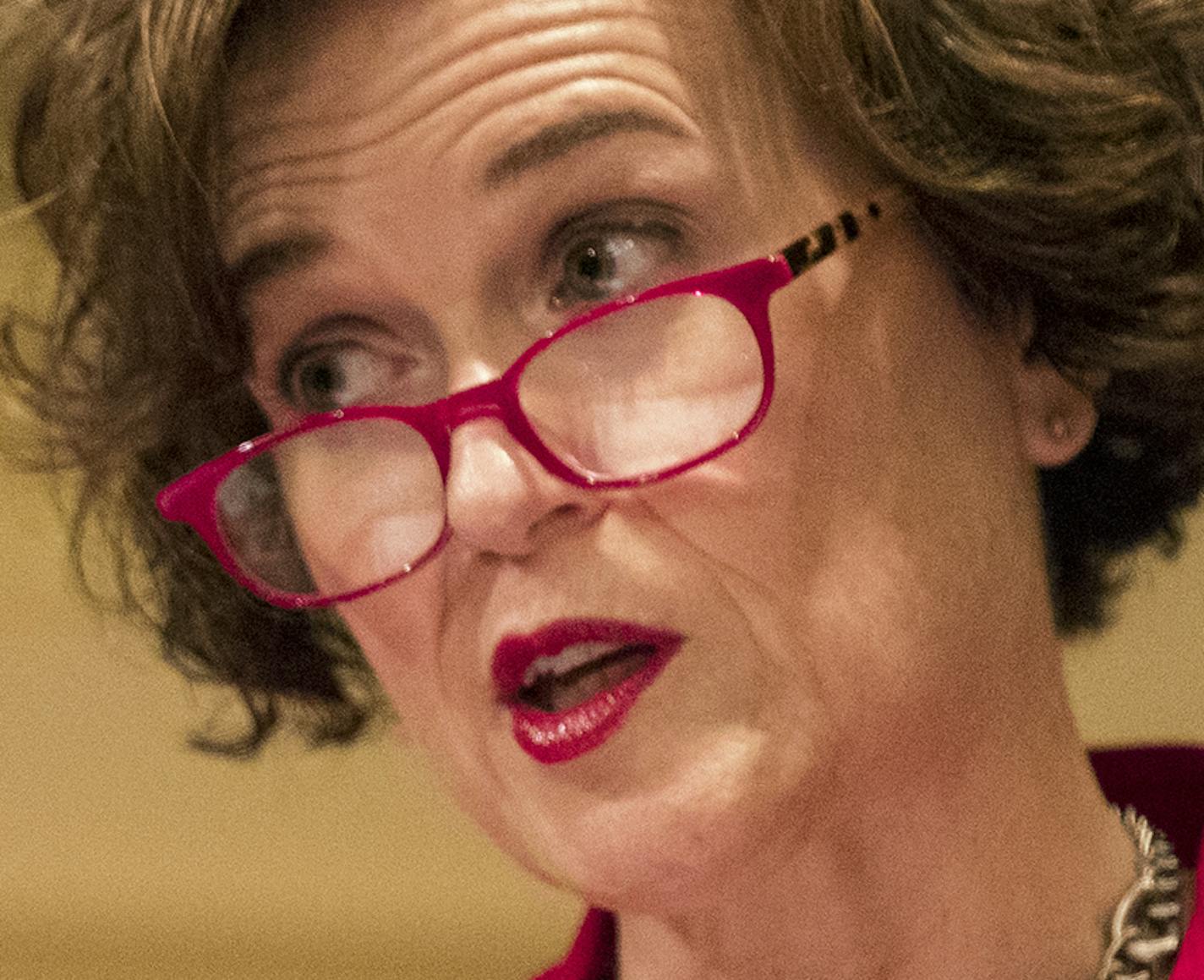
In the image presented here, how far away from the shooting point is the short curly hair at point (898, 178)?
3.59 feet

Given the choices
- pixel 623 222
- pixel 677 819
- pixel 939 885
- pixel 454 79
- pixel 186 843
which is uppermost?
pixel 454 79

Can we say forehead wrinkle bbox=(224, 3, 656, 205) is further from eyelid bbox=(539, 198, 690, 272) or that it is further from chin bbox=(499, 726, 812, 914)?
chin bbox=(499, 726, 812, 914)

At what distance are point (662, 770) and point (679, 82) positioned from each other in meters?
0.44

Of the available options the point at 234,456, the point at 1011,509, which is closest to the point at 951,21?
the point at 1011,509

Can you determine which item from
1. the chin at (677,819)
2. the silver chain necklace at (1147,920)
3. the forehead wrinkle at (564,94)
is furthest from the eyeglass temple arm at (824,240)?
the silver chain necklace at (1147,920)

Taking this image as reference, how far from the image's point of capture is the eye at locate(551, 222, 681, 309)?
1093 mm

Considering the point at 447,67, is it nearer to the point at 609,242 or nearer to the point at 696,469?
the point at 609,242

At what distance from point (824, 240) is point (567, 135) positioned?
0.59 feet

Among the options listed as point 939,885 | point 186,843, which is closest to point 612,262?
point 939,885

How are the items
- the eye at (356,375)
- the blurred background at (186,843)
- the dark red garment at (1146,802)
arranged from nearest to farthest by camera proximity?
the eye at (356,375)
the dark red garment at (1146,802)
the blurred background at (186,843)

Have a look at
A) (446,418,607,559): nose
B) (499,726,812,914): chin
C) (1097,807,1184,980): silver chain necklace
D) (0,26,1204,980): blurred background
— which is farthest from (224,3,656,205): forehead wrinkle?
(0,26,1204,980): blurred background

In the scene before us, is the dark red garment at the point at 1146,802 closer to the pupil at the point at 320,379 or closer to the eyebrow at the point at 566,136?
the pupil at the point at 320,379

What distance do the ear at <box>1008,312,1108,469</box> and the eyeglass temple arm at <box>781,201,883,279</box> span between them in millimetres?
175

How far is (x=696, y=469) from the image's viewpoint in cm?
107
